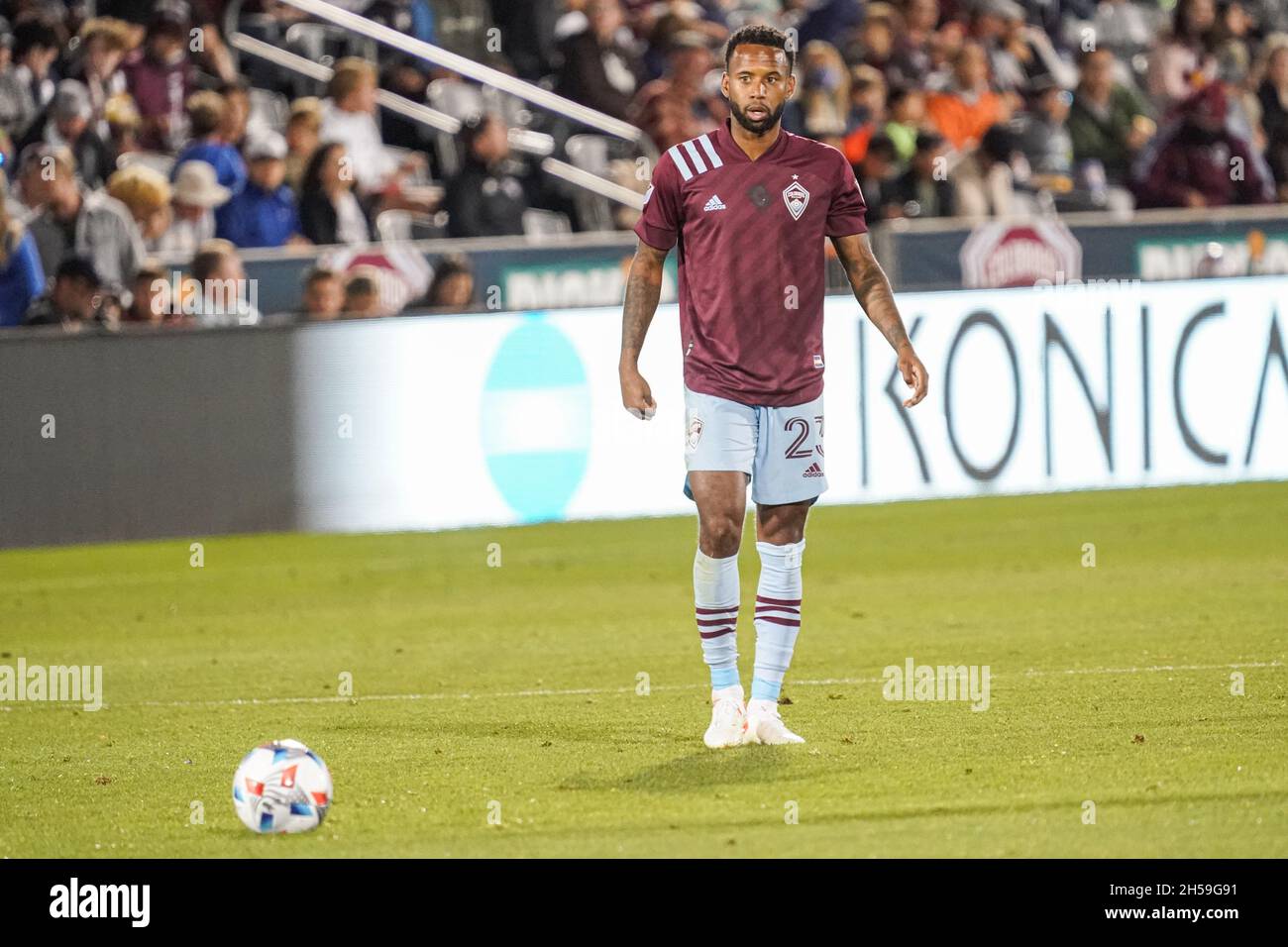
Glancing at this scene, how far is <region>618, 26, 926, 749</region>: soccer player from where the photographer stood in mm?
7559

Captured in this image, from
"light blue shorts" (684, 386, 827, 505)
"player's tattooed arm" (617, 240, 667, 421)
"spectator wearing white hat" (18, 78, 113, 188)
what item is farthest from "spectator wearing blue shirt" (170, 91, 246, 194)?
"light blue shorts" (684, 386, 827, 505)

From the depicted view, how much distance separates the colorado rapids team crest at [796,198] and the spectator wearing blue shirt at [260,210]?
10.2 meters

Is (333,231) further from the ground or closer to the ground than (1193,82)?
closer to the ground

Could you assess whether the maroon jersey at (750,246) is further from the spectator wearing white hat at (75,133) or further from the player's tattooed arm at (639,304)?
the spectator wearing white hat at (75,133)

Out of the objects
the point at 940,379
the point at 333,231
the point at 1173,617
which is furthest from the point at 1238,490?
the point at 333,231

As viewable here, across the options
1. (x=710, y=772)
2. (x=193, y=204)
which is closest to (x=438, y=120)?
(x=193, y=204)

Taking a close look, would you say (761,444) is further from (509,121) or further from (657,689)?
(509,121)

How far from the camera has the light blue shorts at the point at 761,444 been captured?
758 centimetres

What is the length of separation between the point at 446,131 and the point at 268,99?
156 centimetres

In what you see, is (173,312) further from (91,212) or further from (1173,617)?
(1173,617)

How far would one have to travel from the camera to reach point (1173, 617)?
11070 mm

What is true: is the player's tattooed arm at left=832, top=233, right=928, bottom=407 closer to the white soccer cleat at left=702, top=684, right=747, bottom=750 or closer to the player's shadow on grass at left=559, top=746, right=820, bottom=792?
the white soccer cleat at left=702, top=684, right=747, bottom=750

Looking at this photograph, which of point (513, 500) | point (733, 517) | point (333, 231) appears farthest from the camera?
point (333, 231)

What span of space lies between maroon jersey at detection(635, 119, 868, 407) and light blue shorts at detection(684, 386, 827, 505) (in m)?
0.05
